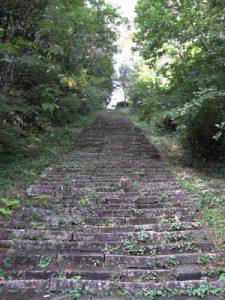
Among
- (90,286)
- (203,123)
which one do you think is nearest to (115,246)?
(90,286)

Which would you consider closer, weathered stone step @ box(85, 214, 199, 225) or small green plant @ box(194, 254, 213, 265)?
small green plant @ box(194, 254, 213, 265)

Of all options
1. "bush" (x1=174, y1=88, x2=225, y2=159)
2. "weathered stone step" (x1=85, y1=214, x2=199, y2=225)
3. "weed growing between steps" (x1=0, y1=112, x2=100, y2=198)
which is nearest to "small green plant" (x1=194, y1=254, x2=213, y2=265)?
"weathered stone step" (x1=85, y1=214, x2=199, y2=225)

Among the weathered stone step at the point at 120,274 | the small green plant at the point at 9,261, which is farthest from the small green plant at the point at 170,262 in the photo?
the small green plant at the point at 9,261

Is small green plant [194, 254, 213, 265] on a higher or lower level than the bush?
lower

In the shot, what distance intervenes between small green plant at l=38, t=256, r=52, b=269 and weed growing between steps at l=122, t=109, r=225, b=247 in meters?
2.48

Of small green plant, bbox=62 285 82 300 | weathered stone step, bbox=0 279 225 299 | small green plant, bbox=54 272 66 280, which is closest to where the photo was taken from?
small green plant, bbox=62 285 82 300

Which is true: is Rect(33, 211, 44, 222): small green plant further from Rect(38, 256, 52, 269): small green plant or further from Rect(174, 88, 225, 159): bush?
Rect(174, 88, 225, 159): bush

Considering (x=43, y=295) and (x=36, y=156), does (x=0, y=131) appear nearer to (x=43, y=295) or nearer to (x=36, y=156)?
(x=36, y=156)

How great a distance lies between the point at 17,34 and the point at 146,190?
5356mm

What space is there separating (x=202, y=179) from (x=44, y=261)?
190 inches

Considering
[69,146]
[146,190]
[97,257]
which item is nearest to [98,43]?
[69,146]

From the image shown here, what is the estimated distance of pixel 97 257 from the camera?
457cm

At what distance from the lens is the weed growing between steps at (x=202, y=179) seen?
566 cm

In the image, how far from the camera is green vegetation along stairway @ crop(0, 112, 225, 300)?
391 centimetres
